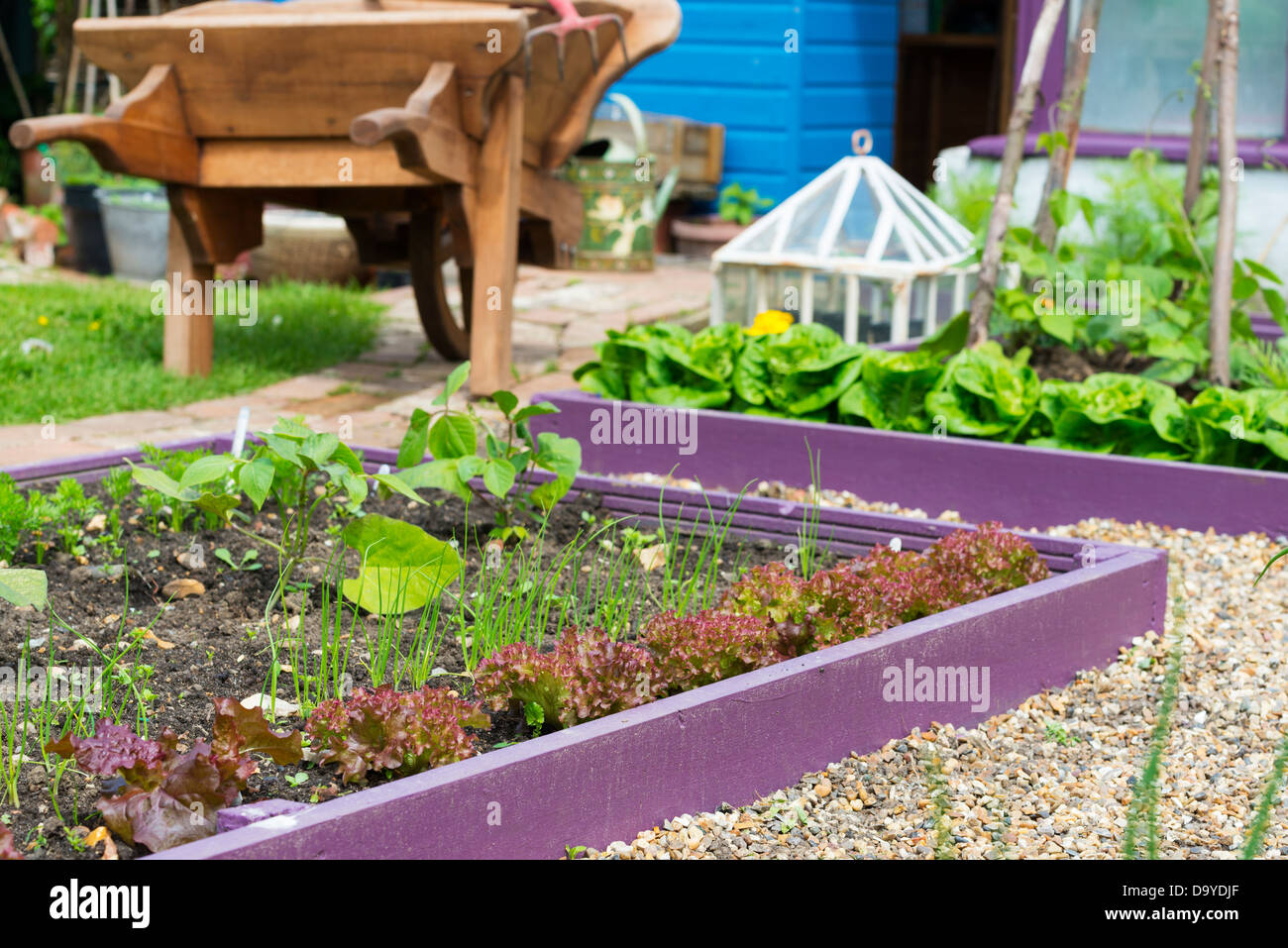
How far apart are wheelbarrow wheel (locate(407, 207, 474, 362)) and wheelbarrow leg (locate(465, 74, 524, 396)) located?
0.49m

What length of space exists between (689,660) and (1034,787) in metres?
0.54

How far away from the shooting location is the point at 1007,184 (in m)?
3.94

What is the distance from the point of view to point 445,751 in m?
1.76

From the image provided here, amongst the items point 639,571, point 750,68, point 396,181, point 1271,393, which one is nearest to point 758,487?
point 639,571

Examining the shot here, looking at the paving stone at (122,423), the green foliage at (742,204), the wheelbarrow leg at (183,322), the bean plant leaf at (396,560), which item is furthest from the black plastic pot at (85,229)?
the bean plant leaf at (396,560)

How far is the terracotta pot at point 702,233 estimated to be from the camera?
7944 millimetres

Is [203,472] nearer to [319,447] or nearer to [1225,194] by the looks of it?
[319,447]

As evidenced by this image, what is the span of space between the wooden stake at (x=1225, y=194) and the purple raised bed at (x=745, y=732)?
1315 mm

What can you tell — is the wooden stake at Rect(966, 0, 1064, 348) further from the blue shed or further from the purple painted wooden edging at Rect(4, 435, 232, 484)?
the blue shed

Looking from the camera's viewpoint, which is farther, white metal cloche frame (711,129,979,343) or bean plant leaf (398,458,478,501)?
white metal cloche frame (711,129,979,343)

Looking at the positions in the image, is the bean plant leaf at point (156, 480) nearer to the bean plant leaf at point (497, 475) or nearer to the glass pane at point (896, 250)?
the bean plant leaf at point (497, 475)

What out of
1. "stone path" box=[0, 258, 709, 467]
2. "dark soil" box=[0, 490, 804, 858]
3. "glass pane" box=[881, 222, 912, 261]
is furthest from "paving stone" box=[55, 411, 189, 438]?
"glass pane" box=[881, 222, 912, 261]

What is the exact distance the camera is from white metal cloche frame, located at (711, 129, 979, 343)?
15.1ft

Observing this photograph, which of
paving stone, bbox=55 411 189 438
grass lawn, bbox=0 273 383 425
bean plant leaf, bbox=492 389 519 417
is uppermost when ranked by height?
bean plant leaf, bbox=492 389 519 417
